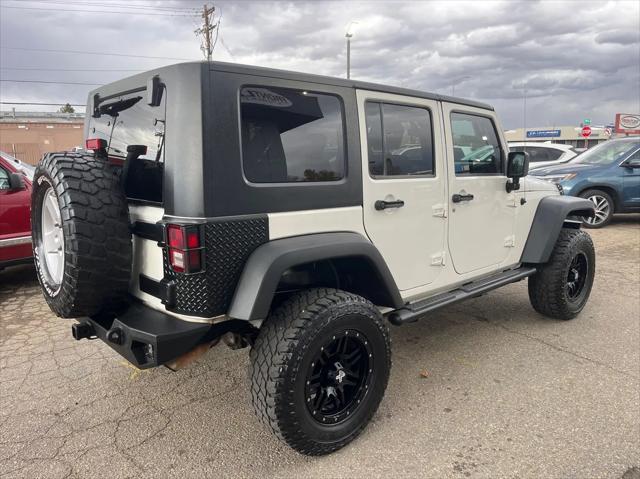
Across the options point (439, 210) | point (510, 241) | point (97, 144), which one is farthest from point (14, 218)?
point (510, 241)

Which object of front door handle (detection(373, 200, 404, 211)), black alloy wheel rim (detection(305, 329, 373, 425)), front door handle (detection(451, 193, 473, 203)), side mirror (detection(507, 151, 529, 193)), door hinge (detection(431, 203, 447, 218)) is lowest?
black alloy wheel rim (detection(305, 329, 373, 425))

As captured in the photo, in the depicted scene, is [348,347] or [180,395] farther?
[180,395]

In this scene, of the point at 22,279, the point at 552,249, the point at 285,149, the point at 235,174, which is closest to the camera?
the point at 235,174

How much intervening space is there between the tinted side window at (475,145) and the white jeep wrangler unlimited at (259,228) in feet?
0.98

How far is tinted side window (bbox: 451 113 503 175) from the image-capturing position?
3461 millimetres

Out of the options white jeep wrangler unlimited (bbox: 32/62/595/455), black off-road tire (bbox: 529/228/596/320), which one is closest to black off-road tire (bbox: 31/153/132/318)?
white jeep wrangler unlimited (bbox: 32/62/595/455)

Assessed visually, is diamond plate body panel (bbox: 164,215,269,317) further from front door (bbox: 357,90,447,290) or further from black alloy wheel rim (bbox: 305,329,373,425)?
front door (bbox: 357,90,447,290)

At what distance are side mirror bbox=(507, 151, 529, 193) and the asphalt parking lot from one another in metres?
1.33

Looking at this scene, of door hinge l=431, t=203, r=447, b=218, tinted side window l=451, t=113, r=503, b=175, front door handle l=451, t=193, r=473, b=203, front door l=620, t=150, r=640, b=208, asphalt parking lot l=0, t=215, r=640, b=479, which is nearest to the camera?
asphalt parking lot l=0, t=215, r=640, b=479

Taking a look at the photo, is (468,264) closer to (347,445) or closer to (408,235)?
(408,235)

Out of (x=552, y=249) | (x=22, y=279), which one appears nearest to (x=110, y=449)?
(x=552, y=249)

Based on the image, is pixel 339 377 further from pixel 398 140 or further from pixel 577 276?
pixel 577 276

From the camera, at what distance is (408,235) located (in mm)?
3008

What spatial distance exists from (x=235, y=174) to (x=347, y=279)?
1.08 m
